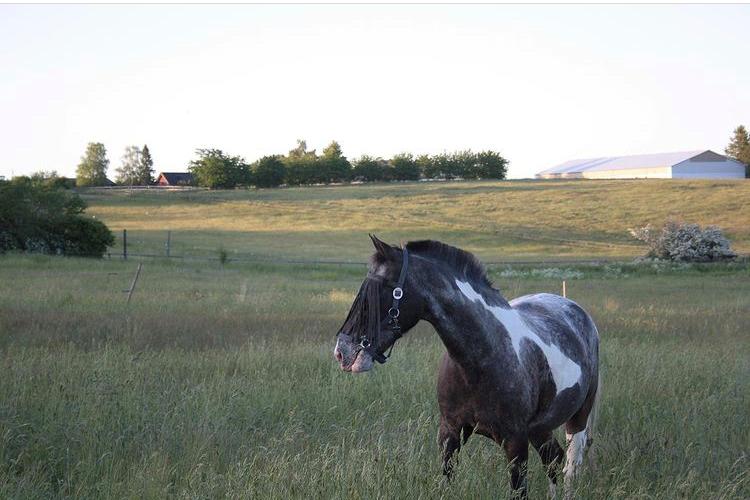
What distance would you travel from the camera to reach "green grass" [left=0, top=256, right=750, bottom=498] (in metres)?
5.12

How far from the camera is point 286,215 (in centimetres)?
6688

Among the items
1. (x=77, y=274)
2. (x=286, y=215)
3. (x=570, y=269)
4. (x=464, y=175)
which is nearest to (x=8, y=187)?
(x=77, y=274)

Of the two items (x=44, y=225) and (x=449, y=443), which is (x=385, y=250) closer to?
(x=449, y=443)

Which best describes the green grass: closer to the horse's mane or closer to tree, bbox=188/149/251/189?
the horse's mane

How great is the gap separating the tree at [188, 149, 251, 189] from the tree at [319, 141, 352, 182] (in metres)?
10.3

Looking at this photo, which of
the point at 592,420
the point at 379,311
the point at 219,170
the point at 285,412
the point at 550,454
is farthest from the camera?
the point at 219,170

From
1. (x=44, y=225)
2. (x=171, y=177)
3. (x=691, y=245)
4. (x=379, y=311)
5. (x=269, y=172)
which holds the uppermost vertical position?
(x=171, y=177)

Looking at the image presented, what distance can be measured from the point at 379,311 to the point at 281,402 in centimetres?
365

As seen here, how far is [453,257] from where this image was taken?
16.2 feet

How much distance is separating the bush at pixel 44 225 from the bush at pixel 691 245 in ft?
94.0

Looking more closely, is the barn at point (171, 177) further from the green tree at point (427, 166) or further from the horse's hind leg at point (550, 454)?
the horse's hind leg at point (550, 454)

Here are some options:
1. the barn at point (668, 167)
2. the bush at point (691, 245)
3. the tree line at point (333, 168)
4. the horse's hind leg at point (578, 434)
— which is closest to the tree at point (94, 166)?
the tree line at point (333, 168)

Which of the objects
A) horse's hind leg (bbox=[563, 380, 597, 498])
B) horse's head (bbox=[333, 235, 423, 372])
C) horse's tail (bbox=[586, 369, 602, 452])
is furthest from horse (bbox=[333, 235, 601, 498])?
horse's tail (bbox=[586, 369, 602, 452])

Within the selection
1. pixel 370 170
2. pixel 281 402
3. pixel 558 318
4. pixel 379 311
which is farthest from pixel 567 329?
pixel 370 170
